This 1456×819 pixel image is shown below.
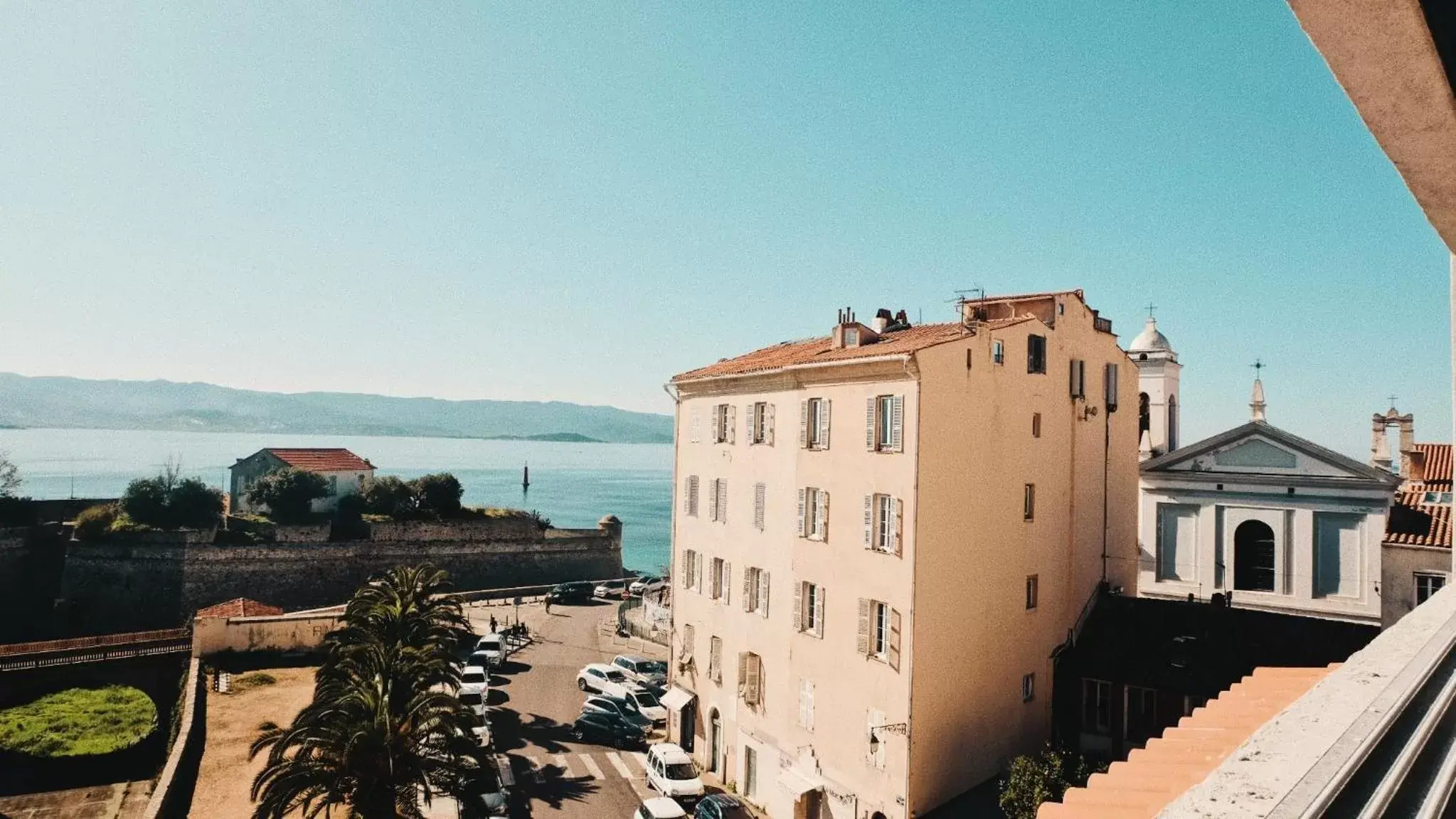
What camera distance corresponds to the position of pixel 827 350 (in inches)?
1008

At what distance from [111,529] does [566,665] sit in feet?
105

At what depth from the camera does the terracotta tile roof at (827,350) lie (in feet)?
70.8

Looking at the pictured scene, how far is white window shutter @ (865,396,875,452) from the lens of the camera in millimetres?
21484

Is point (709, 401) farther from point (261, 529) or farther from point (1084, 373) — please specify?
point (261, 529)

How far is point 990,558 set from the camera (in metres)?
22.0

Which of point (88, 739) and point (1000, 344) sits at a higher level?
point (1000, 344)

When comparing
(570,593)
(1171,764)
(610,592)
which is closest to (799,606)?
(1171,764)

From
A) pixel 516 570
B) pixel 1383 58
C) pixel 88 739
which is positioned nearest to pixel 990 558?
pixel 1383 58

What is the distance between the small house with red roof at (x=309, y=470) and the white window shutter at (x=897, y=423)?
48494mm

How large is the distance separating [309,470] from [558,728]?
35663 millimetres

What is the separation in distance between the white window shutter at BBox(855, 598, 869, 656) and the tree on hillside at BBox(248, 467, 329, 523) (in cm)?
4669

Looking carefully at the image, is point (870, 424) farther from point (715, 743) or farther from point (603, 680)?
point (603, 680)

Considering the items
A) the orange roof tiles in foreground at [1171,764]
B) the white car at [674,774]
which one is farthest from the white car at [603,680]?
the orange roof tiles in foreground at [1171,764]

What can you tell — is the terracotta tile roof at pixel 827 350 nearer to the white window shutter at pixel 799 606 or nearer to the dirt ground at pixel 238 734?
the white window shutter at pixel 799 606
